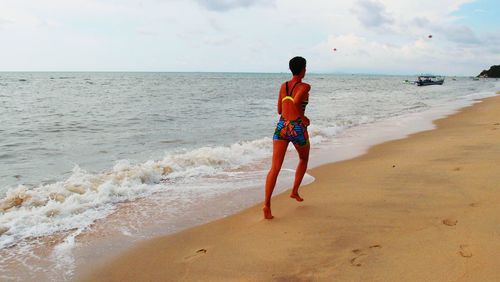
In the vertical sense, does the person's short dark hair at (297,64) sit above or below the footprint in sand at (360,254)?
above

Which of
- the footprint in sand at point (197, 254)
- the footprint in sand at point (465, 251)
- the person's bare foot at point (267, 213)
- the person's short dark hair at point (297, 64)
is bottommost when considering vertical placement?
the footprint in sand at point (197, 254)

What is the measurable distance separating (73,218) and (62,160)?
496cm

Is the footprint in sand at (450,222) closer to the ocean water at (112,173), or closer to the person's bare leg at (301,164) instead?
the person's bare leg at (301,164)

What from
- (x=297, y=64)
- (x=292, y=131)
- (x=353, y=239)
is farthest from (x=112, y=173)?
(x=353, y=239)

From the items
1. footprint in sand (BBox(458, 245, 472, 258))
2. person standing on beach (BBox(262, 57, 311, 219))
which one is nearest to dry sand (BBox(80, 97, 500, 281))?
footprint in sand (BBox(458, 245, 472, 258))

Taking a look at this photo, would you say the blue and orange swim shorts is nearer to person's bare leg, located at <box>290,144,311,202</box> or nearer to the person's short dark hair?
person's bare leg, located at <box>290,144,311,202</box>

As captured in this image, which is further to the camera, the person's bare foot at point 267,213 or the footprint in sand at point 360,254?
the person's bare foot at point 267,213

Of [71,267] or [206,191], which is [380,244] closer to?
[71,267]

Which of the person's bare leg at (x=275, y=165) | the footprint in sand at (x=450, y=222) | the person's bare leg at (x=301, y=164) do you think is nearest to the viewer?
the footprint in sand at (x=450, y=222)

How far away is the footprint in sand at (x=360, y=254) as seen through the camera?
11.3 feet

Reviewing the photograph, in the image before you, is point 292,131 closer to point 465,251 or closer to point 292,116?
point 292,116

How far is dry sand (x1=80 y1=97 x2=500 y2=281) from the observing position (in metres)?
3.33

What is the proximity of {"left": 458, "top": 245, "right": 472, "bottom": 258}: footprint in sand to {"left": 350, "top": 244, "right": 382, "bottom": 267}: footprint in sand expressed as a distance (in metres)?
0.68

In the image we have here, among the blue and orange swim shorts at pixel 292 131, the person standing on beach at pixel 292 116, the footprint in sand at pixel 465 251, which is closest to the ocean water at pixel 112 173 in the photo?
the person standing on beach at pixel 292 116
